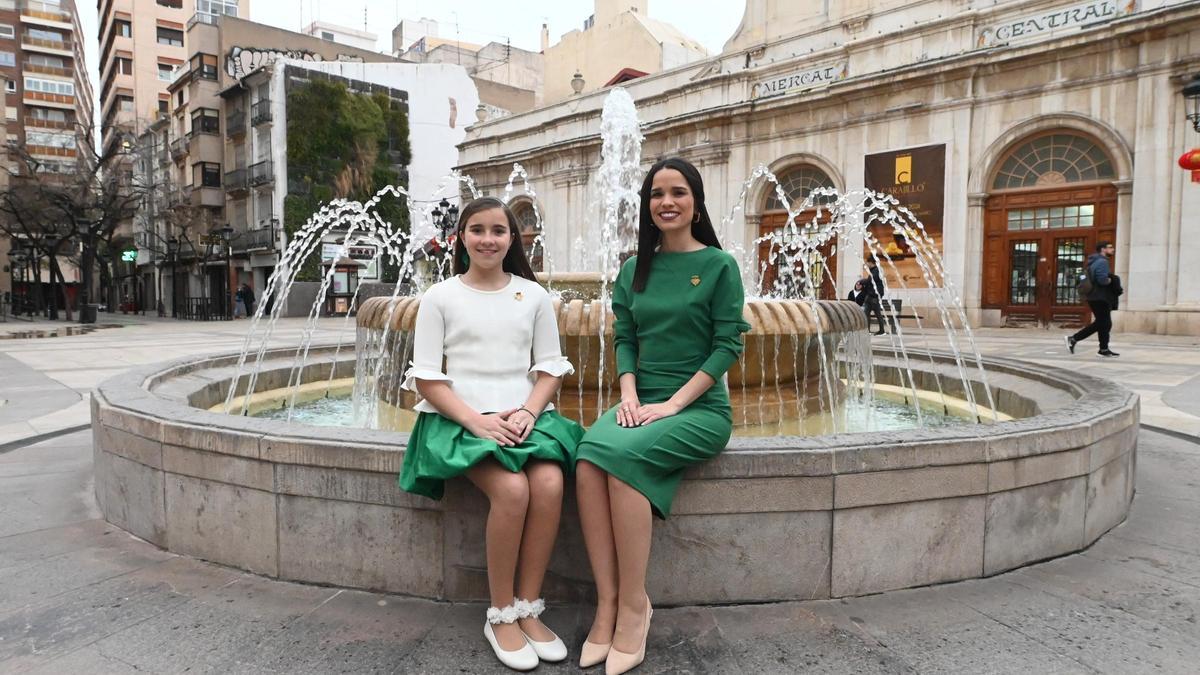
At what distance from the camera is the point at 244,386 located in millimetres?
6414

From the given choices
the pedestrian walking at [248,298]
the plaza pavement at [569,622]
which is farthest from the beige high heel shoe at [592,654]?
the pedestrian walking at [248,298]

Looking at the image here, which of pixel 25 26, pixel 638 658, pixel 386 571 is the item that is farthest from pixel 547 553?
pixel 25 26

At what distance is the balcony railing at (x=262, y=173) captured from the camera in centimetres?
3522

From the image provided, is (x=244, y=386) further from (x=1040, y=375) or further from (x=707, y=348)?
(x=1040, y=375)

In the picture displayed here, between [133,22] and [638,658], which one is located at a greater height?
[133,22]

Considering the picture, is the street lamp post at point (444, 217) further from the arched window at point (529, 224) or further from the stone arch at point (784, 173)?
the stone arch at point (784, 173)

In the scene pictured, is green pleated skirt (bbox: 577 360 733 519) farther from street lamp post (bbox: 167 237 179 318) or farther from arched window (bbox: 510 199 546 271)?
street lamp post (bbox: 167 237 179 318)

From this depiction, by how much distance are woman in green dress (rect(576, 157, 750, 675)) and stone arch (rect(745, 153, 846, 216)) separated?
19.5m

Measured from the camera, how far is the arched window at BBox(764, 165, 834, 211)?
21562mm

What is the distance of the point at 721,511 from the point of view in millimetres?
2625

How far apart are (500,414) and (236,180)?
4133cm

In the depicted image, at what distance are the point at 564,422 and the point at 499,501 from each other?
43 centimetres

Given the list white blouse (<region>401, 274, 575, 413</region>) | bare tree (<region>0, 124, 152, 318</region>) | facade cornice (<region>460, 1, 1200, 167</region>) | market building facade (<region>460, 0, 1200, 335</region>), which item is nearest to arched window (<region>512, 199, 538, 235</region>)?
facade cornice (<region>460, 1, 1200, 167</region>)

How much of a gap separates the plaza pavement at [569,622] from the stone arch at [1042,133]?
16144 mm
